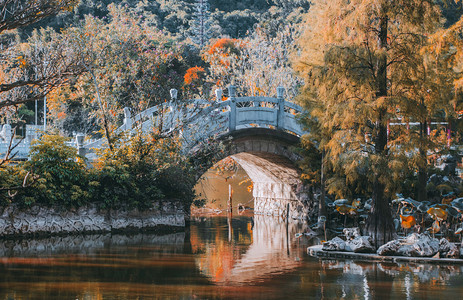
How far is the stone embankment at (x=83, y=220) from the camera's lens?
50.3ft

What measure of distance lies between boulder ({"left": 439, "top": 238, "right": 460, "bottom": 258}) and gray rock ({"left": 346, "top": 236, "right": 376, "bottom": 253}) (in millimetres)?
1450

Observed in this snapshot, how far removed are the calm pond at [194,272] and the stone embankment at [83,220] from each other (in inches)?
23.9

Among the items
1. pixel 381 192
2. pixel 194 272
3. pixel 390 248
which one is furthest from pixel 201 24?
pixel 194 272

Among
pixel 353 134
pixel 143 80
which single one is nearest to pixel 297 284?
pixel 353 134

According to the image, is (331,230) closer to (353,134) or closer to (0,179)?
(353,134)

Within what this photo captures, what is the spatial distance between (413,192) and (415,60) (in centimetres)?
845

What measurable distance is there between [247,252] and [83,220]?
483 centimetres

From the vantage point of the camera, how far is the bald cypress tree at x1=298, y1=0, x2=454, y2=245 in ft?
43.2

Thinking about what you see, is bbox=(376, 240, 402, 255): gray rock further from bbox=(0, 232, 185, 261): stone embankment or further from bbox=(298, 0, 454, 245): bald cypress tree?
bbox=(0, 232, 185, 261): stone embankment

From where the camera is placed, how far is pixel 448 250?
13055 mm

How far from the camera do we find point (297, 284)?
420 inches

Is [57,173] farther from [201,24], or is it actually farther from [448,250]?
[201,24]

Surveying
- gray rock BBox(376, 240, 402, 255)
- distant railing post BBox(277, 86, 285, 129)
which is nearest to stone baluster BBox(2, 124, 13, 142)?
distant railing post BBox(277, 86, 285, 129)

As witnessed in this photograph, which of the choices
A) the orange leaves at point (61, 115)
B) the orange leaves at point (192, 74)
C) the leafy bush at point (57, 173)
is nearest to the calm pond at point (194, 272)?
the leafy bush at point (57, 173)
